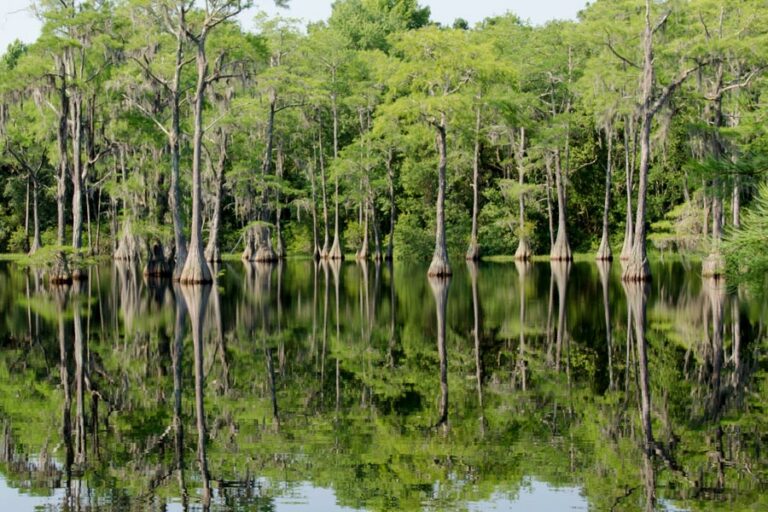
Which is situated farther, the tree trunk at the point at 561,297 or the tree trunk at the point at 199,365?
the tree trunk at the point at 561,297

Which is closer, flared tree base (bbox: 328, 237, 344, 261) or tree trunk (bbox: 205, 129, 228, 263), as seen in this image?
tree trunk (bbox: 205, 129, 228, 263)

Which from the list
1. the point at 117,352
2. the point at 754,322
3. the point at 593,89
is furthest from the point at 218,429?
the point at 593,89

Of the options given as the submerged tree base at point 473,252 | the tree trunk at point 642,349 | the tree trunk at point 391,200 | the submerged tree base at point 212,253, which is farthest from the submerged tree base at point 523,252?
the tree trunk at point 642,349

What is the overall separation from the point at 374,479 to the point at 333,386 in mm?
4182

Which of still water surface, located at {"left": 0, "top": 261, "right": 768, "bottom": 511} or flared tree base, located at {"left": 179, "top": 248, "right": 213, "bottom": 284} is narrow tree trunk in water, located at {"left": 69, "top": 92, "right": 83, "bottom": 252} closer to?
flared tree base, located at {"left": 179, "top": 248, "right": 213, "bottom": 284}

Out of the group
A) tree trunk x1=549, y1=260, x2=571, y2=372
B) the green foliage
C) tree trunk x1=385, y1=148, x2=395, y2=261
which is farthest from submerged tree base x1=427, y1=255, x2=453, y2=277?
the green foliage

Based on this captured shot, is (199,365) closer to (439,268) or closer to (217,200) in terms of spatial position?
(439,268)

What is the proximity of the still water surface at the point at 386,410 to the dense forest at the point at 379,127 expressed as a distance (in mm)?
7925

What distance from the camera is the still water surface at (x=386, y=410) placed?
705 centimetres

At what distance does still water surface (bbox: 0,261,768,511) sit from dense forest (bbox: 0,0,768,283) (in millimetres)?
7925

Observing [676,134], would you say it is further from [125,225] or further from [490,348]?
[490,348]

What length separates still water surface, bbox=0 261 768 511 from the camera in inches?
278

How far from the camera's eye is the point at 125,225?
35.2m

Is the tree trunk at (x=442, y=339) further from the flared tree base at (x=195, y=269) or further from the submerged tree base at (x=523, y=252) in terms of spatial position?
the submerged tree base at (x=523, y=252)
